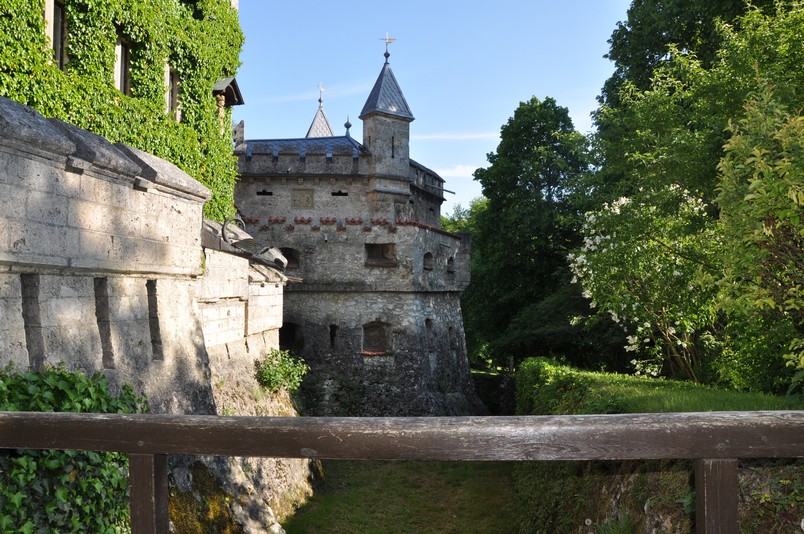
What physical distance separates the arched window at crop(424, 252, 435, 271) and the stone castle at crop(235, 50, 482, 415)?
5cm

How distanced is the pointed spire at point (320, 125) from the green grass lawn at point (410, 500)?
81.7 ft

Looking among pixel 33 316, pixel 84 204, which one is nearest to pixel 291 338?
pixel 84 204

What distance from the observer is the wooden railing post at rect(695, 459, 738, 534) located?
2014 millimetres

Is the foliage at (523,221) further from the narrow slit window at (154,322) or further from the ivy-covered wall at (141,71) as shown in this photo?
the narrow slit window at (154,322)

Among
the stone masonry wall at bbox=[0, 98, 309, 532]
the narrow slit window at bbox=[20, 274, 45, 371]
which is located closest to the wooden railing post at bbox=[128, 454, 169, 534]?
the stone masonry wall at bbox=[0, 98, 309, 532]

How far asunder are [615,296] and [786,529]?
8455 mm

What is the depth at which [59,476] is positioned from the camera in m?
3.59

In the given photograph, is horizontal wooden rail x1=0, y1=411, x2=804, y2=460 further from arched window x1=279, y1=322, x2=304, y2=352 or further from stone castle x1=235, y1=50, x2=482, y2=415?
arched window x1=279, y1=322, x2=304, y2=352

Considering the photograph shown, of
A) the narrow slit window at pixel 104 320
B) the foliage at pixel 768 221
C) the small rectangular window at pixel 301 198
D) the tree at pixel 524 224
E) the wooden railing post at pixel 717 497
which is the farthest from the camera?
the tree at pixel 524 224

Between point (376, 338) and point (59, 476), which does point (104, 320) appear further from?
point (376, 338)

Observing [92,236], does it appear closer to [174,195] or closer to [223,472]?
[174,195]

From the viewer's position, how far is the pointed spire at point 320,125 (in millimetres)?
37244

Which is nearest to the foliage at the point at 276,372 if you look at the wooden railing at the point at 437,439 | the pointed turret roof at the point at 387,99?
the wooden railing at the point at 437,439

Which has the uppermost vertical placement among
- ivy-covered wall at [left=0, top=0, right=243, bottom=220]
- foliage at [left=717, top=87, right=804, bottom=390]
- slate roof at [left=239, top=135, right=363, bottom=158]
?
slate roof at [left=239, top=135, right=363, bottom=158]
